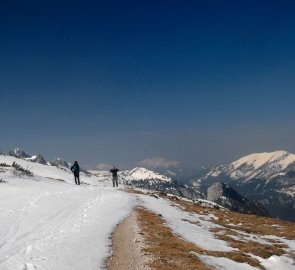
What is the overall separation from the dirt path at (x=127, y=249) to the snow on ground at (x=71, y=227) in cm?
55

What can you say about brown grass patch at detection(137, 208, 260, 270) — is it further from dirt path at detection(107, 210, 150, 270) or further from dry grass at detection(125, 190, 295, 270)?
dirt path at detection(107, 210, 150, 270)

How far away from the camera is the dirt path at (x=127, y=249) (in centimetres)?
1998

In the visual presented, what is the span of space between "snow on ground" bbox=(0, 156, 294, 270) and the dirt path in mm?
555

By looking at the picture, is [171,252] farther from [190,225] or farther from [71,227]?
[190,225]

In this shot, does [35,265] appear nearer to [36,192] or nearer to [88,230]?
[88,230]

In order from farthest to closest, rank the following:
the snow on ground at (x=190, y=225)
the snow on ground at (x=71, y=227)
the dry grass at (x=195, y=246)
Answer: the snow on ground at (x=190, y=225), the dry grass at (x=195, y=246), the snow on ground at (x=71, y=227)

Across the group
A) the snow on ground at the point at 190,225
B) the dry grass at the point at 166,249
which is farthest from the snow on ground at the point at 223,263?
the snow on ground at the point at 190,225

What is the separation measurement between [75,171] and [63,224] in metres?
34.4

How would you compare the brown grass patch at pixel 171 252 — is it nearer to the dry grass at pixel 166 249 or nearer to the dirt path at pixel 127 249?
the dry grass at pixel 166 249

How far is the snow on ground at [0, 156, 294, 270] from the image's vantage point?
20.3 meters

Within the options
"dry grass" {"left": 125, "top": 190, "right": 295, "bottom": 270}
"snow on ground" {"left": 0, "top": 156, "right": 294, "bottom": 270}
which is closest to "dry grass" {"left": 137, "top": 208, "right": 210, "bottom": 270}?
"dry grass" {"left": 125, "top": 190, "right": 295, "bottom": 270}

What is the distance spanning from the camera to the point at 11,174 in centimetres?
6297

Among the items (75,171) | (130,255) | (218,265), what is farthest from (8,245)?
(75,171)

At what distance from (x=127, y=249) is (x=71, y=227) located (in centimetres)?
660
